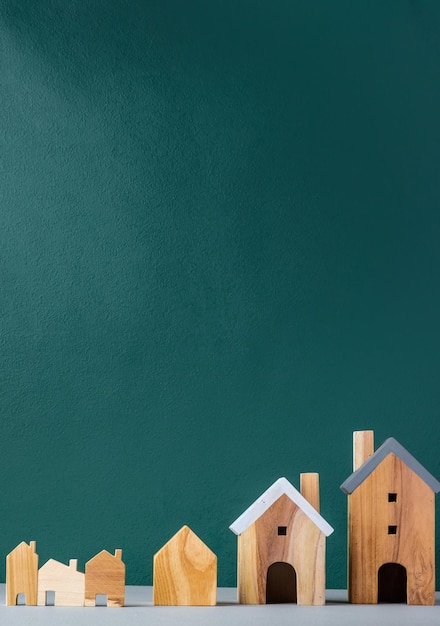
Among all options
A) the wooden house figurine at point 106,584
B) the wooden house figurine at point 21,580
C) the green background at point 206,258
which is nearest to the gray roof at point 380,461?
the green background at point 206,258

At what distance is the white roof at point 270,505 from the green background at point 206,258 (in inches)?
11.5

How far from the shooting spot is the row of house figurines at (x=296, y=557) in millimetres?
1392

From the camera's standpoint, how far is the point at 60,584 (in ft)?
4.61

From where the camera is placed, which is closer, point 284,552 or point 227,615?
point 227,615

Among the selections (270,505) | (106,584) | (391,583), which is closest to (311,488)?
(270,505)

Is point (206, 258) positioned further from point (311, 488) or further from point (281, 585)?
point (281, 585)

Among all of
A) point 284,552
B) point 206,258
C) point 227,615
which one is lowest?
point 227,615

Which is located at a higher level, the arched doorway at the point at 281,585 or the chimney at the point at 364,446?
the chimney at the point at 364,446

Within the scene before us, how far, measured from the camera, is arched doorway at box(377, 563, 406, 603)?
1.49 metres

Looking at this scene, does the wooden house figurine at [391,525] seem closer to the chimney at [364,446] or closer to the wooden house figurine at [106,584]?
the chimney at [364,446]

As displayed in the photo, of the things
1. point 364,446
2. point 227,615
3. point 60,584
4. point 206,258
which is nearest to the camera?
point 227,615

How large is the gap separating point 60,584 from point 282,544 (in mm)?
383

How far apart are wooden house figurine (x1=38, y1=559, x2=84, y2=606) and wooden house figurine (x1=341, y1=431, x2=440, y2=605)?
0.47 meters

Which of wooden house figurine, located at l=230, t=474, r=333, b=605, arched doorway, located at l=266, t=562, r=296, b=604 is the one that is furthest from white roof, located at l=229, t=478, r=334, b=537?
arched doorway, located at l=266, t=562, r=296, b=604
